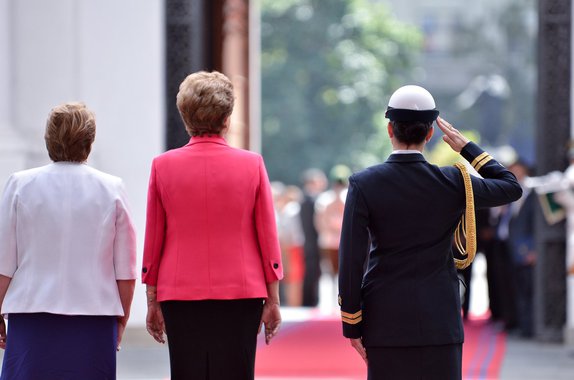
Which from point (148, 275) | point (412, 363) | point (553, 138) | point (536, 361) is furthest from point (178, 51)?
point (412, 363)

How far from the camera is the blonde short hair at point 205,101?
5043 mm

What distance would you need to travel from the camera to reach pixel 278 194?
19.2m

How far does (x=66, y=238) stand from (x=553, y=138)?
770 cm

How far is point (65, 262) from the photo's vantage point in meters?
4.97

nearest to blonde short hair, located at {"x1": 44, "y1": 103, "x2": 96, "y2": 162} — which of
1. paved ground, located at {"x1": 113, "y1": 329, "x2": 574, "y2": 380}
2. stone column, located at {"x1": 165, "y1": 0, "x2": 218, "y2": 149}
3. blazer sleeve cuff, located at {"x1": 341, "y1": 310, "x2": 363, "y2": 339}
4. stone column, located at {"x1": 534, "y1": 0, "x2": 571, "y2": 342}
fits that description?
blazer sleeve cuff, located at {"x1": 341, "y1": 310, "x2": 363, "y2": 339}

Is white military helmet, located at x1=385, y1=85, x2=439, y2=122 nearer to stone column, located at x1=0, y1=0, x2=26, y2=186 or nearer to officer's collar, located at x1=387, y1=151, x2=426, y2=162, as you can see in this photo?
officer's collar, located at x1=387, y1=151, x2=426, y2=162

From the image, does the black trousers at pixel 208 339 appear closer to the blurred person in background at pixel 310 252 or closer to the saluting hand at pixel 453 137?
the saluting hand at pixel 453 137

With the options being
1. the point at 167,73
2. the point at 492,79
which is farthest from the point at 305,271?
the point at 492,79

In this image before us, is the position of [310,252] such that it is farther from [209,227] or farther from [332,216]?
[209,227]

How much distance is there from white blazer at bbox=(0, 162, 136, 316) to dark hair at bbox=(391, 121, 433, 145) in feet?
3.67

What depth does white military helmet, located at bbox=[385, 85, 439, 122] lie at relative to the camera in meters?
4.88

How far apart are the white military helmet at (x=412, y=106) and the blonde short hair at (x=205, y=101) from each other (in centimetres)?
67

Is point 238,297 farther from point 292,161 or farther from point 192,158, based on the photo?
point 292,161

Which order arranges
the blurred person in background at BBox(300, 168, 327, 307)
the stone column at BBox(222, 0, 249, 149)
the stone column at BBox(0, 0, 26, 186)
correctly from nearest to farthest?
the stone column at BBox(0, 0, 26, 186)
the stone column at BBox(222, 0, 249, 149)
the blurred person in background at BBox(300, 168, 327, 307)
